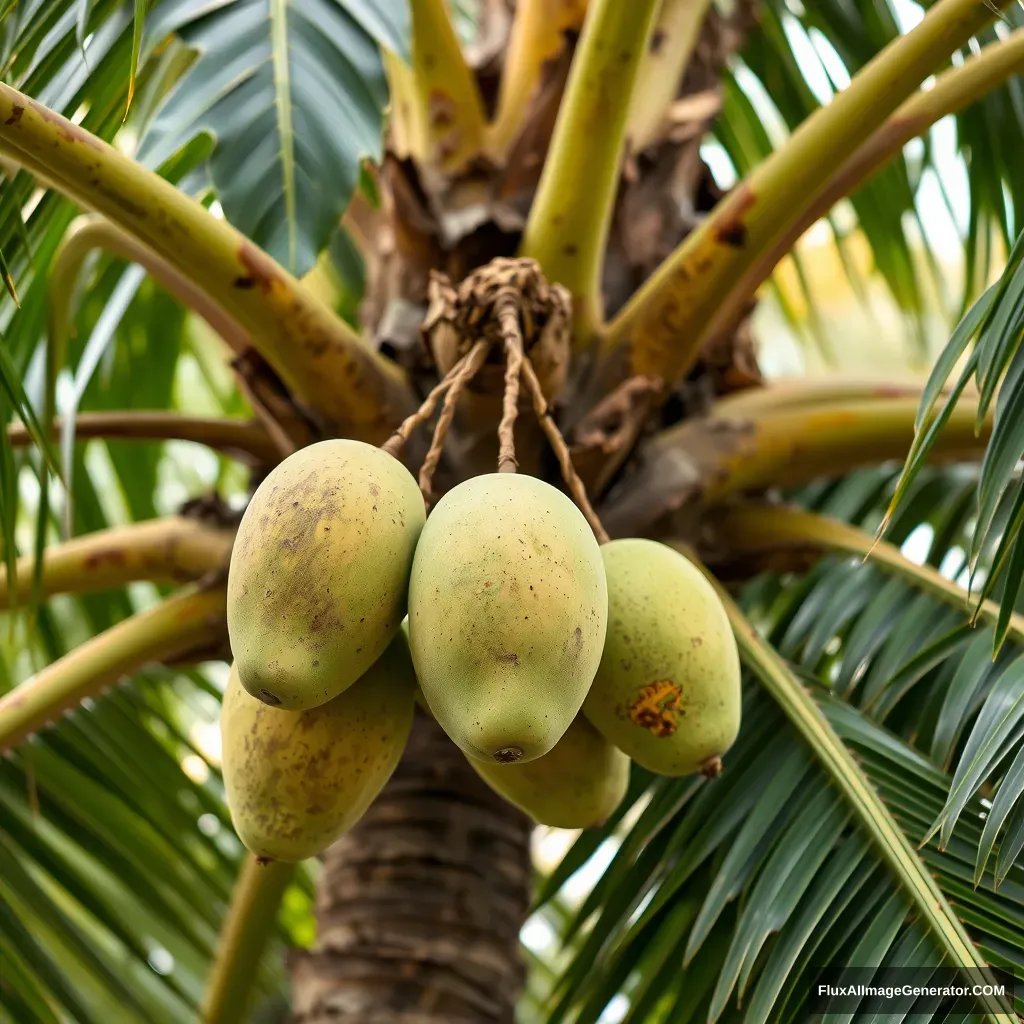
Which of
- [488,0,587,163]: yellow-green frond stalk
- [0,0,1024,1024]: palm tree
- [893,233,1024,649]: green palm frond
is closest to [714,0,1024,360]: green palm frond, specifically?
[0,0,1024,1024]: palm tree

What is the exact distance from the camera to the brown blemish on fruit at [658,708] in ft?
3.46

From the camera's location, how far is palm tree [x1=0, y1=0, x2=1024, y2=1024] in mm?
1263

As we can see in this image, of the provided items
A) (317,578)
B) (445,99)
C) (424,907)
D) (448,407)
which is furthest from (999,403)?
(445,99)

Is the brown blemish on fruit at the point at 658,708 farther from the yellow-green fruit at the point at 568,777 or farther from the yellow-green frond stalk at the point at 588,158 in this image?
the yellow-green frond stalk at the point at 588,158

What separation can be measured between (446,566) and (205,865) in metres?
1.55

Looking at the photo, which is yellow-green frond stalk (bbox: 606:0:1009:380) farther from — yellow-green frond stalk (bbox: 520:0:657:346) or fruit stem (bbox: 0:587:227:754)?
fruit stem (bbox: 0:587:227:754)

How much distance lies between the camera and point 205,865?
2254 millimetres

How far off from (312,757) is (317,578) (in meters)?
0.20

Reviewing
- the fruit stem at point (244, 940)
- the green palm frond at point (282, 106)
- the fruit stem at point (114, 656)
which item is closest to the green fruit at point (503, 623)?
the green palm frond at point (282, 106)

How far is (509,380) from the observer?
1133 millimetres

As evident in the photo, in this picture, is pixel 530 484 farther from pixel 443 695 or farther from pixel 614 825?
pixel 614 825

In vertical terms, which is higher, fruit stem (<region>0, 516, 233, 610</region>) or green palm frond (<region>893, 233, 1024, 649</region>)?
green palm frond (<region>893, 233, 1024, 649</region>)

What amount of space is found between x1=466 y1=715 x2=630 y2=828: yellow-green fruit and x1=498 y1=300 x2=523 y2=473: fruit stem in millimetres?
252

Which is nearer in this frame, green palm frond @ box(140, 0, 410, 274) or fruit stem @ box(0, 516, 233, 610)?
green palm frond @ box(140, 0, 410, 274)
